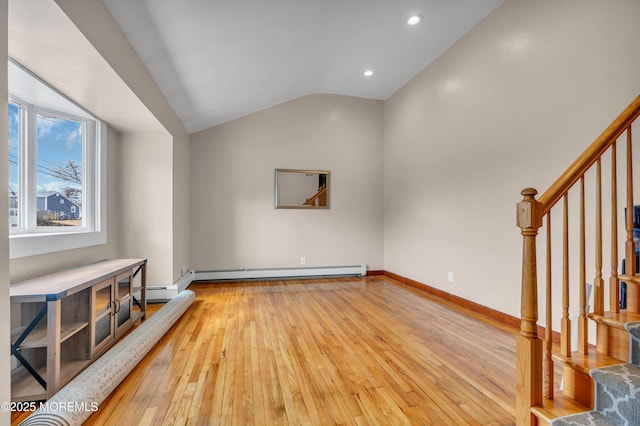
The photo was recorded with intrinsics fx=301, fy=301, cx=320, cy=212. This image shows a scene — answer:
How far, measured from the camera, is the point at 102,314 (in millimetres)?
2291

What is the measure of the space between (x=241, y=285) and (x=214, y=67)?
10.2 ft

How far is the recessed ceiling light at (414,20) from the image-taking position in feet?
10.4

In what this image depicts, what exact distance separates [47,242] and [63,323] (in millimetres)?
714

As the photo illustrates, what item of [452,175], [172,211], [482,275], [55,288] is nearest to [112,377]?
[55,288]

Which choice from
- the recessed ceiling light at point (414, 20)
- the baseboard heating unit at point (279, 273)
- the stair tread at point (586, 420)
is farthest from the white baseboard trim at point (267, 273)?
the stair tread at point (586, 420)

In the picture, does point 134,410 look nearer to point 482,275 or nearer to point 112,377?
point 112,377

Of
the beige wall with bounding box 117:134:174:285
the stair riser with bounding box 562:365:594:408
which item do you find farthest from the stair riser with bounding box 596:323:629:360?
the beige wall with bounding box 117:134:174:285

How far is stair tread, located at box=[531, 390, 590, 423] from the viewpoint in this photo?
1.34 meters

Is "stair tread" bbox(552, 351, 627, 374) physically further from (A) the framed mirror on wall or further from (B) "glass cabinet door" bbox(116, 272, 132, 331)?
(A) the framed mirror on wall

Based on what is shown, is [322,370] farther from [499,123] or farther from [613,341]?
[499,123]

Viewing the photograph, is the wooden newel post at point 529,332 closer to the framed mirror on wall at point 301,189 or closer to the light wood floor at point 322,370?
the light wood floor at point 322,370

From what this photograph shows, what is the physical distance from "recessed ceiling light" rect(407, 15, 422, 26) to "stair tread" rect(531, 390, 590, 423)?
11.3 feet

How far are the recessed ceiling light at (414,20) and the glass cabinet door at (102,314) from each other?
3.80m

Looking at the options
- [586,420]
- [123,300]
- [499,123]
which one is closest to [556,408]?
[586,420]
